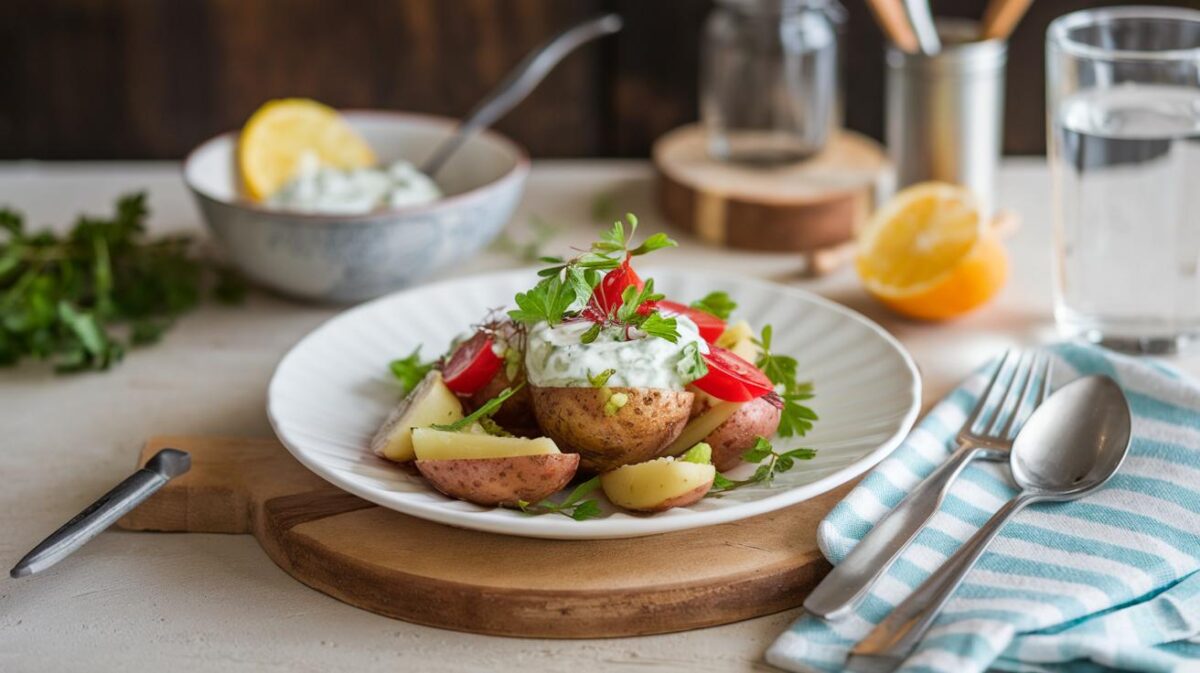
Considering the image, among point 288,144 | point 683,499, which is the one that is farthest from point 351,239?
point 683,499

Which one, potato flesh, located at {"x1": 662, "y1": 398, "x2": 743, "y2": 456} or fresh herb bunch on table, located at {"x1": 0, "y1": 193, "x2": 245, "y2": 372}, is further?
fresh herb bunch on table, located at {"x1": 0, "y1": 193, "x2": 245, "y2": 372}

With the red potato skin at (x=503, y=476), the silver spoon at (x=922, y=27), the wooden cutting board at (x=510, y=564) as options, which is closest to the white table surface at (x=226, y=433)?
the wooden cutting board at (x=510, y=564)

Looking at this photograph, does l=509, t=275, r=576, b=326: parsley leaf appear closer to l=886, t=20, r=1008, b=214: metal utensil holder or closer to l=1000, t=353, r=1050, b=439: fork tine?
l=1000, t=353, r=1050, b=439: fork tine

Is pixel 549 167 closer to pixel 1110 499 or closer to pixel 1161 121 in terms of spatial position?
pixel 1161 121

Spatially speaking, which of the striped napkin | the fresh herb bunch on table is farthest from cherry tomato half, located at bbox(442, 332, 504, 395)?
the fresh herb bunch on table

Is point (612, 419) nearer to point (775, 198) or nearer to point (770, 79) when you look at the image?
point (775, 198)

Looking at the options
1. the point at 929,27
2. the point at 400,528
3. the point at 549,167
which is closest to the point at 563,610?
the point at 400,528
